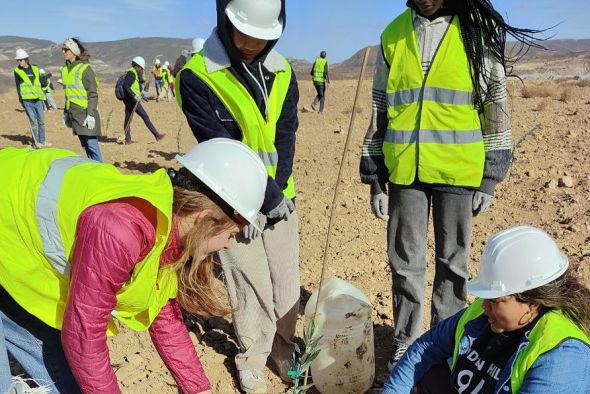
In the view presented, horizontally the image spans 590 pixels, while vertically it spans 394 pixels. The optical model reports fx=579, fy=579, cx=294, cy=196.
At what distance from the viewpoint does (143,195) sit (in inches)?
51.8

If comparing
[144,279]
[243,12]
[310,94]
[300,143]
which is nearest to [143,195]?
[144,279]

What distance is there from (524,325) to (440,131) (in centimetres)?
90

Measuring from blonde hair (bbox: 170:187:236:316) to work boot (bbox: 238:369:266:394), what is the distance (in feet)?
3.45

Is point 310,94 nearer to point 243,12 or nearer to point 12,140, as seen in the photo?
point 12,140

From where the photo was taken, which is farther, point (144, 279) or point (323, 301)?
point (323, 301)

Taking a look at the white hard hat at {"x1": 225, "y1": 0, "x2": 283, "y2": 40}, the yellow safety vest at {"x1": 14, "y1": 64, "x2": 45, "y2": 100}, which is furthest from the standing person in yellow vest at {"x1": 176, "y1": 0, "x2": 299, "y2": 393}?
the yellow safety vest at {"x1": 14, "y1": 64, "x2": 45, "y2": 100}

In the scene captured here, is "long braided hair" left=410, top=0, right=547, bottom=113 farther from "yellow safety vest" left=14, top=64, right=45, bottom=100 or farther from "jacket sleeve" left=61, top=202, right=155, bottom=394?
"yellow safety vest" left=14, top=64, right=45, bottom=100

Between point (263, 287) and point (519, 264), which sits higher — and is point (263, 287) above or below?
below

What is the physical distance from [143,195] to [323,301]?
1.48m

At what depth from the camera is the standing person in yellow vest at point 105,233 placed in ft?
4.35

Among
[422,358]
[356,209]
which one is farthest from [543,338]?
[356,209]

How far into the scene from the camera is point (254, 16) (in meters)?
2.16

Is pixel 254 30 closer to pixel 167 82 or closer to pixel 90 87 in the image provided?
pixel 90 87

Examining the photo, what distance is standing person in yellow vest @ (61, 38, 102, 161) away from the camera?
666 centimetres
